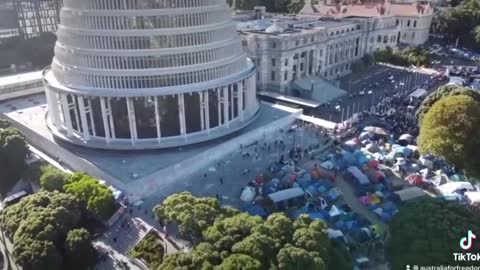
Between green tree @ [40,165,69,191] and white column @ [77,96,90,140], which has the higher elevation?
white column @ [77,96,90,140]

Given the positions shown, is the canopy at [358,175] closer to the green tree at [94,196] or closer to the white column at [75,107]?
the green tree at [94,196]

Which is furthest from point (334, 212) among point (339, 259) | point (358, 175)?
point (339, 259)

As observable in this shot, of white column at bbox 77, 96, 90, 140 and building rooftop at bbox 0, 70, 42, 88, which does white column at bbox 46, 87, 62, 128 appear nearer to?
white column at bbox 77, 96, 90, 140

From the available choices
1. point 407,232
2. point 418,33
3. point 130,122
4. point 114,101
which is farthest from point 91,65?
point 418,33

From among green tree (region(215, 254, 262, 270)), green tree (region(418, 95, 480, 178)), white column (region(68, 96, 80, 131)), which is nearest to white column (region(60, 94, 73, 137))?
white column (region(68, 96, 80, 131))

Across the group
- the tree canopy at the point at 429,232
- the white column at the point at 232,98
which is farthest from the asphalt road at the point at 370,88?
the tree canopy at the point at 429,232

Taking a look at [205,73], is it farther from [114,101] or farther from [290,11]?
[290,11]
